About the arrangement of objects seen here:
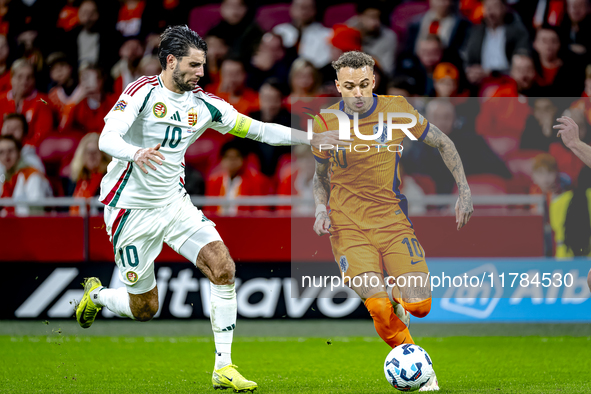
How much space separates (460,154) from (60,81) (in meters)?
5.84

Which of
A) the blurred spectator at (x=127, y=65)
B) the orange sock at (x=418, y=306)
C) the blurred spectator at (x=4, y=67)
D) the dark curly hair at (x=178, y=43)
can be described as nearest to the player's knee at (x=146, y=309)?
the dark curly hair at (x=178, y=43)

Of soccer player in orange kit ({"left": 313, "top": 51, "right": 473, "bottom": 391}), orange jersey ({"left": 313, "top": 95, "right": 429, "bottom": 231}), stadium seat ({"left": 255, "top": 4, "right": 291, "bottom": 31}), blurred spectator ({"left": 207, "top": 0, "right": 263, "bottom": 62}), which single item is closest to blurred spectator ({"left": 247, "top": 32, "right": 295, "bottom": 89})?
blurred spectator ({"left": 207, "top": 0, "right": 263, "bottom": 62})

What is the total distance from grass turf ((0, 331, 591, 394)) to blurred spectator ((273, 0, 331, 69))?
4.39m

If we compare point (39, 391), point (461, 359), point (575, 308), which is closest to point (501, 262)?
point (575, 308)

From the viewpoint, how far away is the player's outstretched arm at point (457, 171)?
516cm

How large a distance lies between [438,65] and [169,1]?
4494mm

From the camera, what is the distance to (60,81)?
10.2m

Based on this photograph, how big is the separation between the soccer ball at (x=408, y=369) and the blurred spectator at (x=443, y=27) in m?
6.24

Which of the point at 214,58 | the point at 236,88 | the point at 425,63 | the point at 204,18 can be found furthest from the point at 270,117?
the point at 204,18

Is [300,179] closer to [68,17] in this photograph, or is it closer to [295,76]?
[295,76]

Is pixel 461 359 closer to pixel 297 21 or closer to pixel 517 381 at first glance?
pixel 517 381

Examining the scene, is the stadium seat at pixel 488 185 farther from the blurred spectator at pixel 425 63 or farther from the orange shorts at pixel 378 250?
the orange shorts at pixel 378 250

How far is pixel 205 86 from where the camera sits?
10.2m

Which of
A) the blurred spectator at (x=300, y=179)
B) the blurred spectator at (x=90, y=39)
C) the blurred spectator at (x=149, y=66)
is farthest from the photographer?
the blurred spectator at (x=90, y=39)
